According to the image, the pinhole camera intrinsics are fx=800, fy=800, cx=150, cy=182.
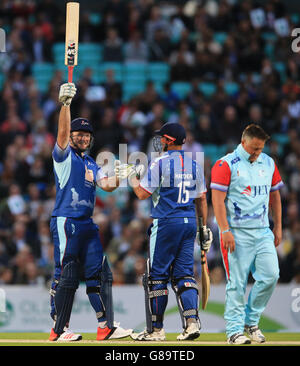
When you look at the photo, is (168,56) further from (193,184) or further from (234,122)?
(193,184)

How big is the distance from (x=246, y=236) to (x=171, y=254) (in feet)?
2.81

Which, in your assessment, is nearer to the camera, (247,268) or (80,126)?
(247,268)

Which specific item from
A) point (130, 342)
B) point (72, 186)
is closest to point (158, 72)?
point (72, 186)

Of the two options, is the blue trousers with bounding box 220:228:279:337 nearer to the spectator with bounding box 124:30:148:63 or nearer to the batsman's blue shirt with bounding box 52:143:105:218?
the batsman's blue shirt with bounding box 52:143:105:218

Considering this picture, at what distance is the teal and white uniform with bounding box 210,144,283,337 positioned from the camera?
8750 millimetres

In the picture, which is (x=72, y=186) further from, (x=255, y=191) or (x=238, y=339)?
(x=238, y=339)

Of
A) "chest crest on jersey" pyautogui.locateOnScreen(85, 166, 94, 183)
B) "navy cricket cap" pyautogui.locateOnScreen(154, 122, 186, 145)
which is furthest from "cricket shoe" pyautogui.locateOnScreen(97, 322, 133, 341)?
"navy cricket cap" pyautogui.locateOnScreen(154, 122, 186, 145)

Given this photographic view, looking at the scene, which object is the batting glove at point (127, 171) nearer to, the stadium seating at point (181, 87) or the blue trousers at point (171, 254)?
the blue trousers at point (171, 254)

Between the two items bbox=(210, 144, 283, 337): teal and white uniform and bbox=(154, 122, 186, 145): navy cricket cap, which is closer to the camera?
bbox=(210, 144, 283, 337): teal and white uniform

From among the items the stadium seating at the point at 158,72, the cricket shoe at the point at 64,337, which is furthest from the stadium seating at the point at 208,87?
the cricket shoe at the point at 64,337

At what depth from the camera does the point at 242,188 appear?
8.86 m

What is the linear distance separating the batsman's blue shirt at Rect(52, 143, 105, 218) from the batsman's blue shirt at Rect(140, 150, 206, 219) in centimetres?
68

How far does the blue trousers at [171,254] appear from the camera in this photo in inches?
350

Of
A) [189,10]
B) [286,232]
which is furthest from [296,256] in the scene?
[189,10]
